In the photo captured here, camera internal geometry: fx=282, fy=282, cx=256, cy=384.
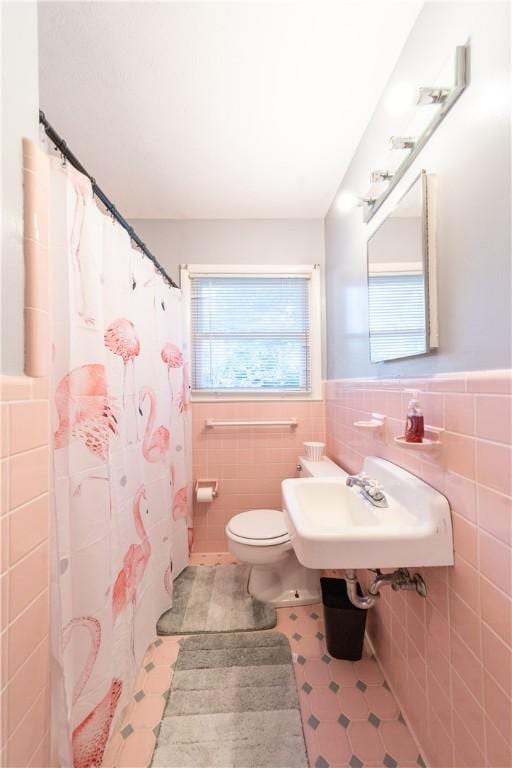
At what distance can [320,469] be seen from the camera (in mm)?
1721

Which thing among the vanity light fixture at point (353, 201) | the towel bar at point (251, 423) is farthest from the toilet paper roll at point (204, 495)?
the vanity light fixture at point (353, 201)

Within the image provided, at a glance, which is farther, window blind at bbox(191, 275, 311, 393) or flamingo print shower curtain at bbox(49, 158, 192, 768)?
window blind at bbox(191, 275, 311, 393)

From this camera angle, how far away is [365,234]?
1.39 m

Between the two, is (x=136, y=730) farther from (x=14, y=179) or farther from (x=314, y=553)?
(x=14, y=179)

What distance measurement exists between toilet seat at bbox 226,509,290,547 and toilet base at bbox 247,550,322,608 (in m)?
0.17

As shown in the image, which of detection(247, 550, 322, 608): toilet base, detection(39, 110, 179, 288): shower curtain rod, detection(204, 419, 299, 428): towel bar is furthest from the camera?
detection(204, 419, 299, 428): towel bar

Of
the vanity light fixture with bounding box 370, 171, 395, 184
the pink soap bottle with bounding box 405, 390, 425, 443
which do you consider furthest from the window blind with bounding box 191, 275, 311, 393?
the pink soap bottle with bounding box 405, 390, 425, 443

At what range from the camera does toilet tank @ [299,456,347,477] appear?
64.6 inches

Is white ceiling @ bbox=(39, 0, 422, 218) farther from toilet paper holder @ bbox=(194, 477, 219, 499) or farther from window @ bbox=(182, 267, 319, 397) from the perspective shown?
toilet paper holder @ bbox=(194, 477, 219, 499)

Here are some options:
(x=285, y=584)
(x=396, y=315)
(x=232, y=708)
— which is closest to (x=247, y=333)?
(x=396, y=315)

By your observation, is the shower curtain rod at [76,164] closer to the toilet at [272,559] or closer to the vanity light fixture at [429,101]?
the vanity light fixture at [429,101]

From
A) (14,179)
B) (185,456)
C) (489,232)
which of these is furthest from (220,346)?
(489,232)

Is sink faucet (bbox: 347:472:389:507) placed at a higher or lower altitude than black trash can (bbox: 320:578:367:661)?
higher

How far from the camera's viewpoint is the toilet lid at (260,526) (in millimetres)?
1522
